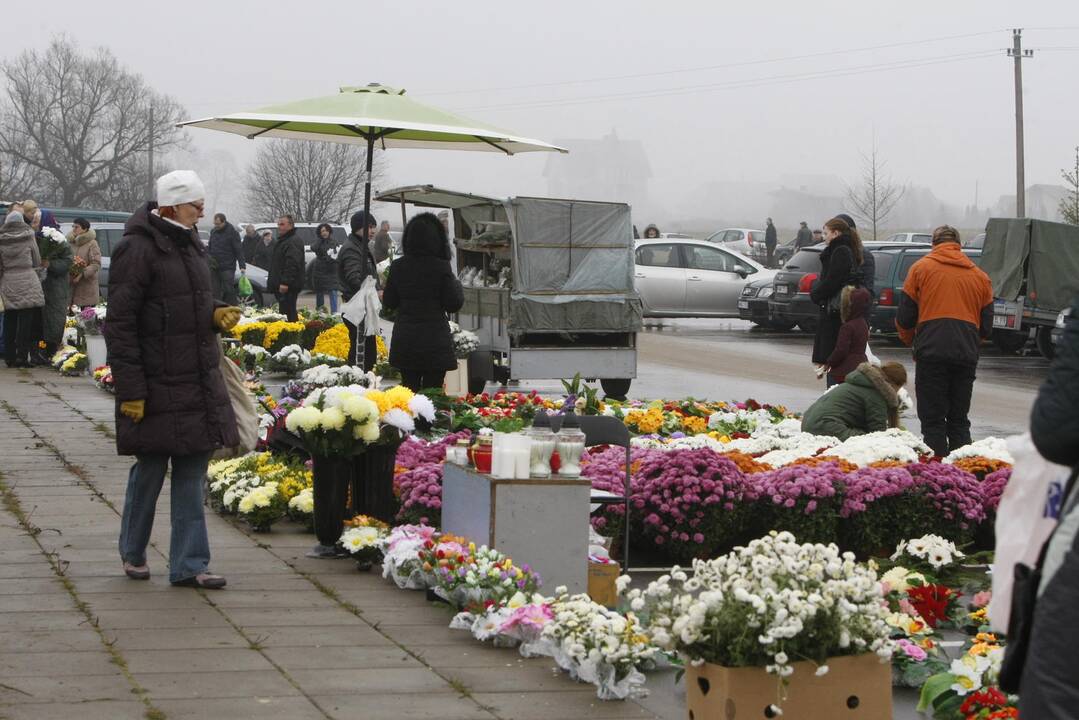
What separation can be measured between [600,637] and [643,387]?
1308 cm

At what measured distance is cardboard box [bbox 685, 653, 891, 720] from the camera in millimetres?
4668

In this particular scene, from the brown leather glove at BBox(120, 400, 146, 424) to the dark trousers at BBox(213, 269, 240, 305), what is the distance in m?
16.6

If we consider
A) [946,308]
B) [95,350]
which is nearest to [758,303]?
[95,350]

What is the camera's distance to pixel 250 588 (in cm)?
725

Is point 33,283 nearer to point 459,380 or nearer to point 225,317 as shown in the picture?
point 459,380

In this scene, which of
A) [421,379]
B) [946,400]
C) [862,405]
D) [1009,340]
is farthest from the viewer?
[1009,340]

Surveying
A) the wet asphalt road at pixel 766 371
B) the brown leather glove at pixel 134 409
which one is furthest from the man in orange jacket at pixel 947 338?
the brown leather glove at pixel 134 409

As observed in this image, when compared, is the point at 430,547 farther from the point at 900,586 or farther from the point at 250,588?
the point at 900,586

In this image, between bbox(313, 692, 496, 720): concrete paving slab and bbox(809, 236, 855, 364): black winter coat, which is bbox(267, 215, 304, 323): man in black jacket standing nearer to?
bbox(809, 236, 855, 364): black winter coat

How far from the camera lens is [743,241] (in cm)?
5816

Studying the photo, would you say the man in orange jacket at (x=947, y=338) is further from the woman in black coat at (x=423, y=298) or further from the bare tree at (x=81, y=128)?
the bare tree at (x=81, y=128)

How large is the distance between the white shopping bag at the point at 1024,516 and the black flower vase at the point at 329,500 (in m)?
4.96

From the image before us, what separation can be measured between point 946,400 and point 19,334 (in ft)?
39.7

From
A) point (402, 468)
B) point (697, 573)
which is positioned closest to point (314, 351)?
point (402, 468)
